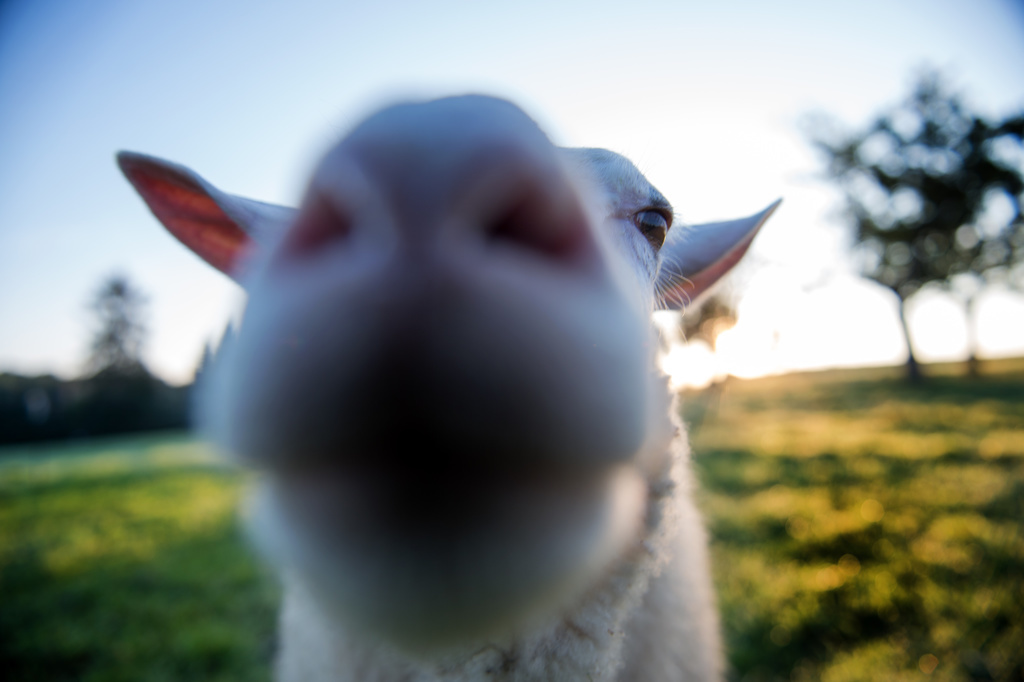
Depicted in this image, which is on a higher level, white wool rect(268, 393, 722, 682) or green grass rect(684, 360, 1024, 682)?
white wool rect(268, 393, 722, 682)

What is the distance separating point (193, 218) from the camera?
1.87 meters

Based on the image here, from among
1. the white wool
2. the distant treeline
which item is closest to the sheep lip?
the white wool

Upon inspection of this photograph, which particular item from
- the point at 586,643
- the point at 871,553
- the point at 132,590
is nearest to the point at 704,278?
the point at 586,643

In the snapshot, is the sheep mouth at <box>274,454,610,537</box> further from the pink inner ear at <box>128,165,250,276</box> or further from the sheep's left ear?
the sheep's left ear

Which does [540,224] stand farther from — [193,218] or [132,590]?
[132,590]

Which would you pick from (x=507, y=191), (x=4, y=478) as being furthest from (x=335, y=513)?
(x=4, y=478)

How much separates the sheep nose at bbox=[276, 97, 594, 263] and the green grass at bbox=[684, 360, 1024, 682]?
3873 millimetres

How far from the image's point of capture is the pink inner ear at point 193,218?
177 cm

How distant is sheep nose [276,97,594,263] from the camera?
0.50 m

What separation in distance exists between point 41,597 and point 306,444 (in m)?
6.74

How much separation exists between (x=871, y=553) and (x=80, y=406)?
2542 cm

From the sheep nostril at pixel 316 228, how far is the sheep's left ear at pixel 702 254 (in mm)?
1654

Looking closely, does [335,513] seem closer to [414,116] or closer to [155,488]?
[414,116]

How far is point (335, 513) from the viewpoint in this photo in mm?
570
